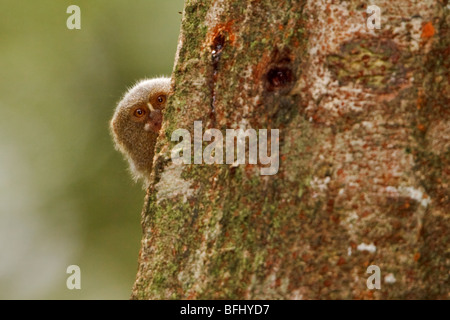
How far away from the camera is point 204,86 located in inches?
109

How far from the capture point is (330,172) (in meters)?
2.34

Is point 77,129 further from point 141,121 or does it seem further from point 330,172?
point 330,172

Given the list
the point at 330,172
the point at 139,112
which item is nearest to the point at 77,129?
the point at 139,112

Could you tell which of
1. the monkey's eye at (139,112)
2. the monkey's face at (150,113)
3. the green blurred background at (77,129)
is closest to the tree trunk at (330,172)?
the monkey's face at (150,113)

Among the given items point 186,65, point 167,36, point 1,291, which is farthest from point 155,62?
point 186,65

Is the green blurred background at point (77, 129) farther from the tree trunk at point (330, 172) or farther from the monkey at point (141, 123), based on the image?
the tree trunk at point (330, 172)

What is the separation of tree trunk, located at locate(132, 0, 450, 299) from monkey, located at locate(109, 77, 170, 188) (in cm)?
297

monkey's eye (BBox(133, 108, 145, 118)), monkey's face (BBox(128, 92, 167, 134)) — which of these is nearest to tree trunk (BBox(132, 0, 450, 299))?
monkey's face (BBox(128, 92, 167, 134))

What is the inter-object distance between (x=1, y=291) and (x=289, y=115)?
8.52m

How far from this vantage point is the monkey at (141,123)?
553 centimetres

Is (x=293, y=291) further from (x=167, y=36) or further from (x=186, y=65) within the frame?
(x=167, y=36)

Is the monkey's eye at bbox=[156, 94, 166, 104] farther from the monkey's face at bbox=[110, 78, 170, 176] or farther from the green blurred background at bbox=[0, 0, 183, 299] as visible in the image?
the green blurred background at bbox=[0, 0, 183, 299]
